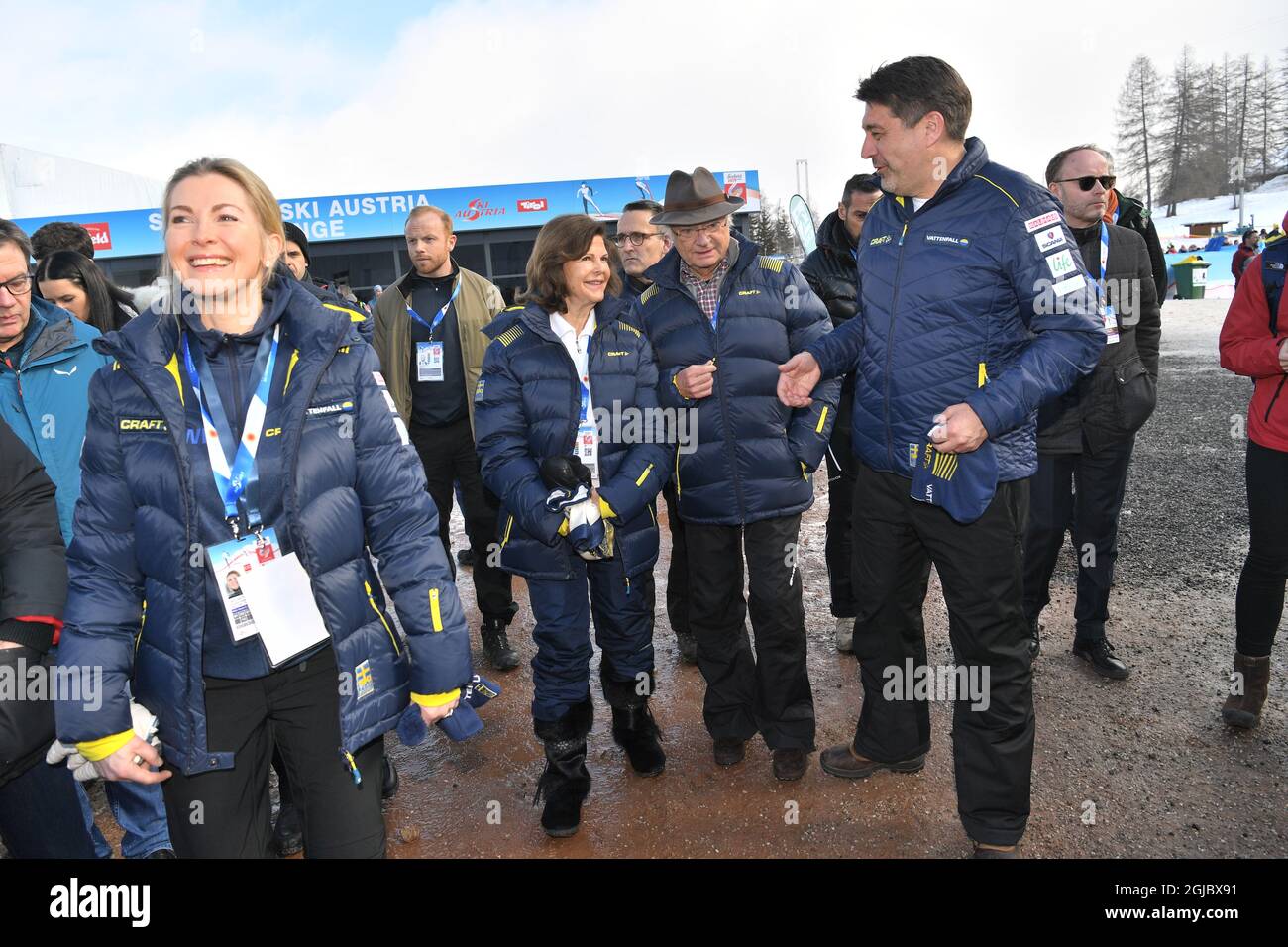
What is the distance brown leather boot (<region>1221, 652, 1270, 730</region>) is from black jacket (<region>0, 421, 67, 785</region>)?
178 inches

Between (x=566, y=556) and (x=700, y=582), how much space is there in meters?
0.68

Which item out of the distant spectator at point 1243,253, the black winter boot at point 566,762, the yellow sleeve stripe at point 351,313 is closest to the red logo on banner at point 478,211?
the distant spectator at point 1243,253

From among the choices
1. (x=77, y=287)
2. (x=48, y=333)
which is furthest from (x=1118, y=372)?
(x=77, y=287)

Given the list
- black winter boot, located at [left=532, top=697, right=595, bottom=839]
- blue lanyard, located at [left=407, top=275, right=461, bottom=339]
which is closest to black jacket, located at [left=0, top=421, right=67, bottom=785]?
black winter boot, located at [left=532, top=697, right=595, bottom=839]

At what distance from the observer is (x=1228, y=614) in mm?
4758

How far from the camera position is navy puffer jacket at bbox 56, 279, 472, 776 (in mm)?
1928

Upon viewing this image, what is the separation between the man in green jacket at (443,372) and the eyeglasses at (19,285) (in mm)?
2152

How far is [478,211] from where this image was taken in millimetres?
26266

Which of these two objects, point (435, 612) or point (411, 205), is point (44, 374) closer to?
point (435, 612)

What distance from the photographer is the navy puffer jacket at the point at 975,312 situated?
2596 millimetres

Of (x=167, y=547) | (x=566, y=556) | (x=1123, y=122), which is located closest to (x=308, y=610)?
(x=167, y=547)

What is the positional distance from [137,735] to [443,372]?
3.32 meters

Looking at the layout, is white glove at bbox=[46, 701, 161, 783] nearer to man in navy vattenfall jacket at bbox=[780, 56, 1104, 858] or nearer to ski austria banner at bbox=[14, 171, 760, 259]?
man in navy vattenfall jacket at bbox=[780, 56, 1104, 858]
